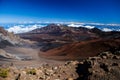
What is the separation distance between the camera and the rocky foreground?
14820 mm

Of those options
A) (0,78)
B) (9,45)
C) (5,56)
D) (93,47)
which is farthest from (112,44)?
(0,78)

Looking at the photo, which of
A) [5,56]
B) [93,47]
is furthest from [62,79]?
[93,47]

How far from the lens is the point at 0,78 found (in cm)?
1430

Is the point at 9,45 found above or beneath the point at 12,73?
beneath

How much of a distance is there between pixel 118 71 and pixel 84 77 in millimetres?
2205

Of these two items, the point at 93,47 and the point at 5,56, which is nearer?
the point at 5,56

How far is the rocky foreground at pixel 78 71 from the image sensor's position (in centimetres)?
1482

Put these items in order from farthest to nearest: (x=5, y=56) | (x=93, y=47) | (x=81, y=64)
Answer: (x=93, y=47), (x=5, y=56), (x=81, y=64)

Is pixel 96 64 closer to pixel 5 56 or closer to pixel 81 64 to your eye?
pixel 81 64

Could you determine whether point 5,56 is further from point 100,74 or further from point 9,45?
point 100,74

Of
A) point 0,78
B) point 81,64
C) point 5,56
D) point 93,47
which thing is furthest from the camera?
point 93,47

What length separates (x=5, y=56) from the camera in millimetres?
70625

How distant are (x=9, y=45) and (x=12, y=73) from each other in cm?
9762

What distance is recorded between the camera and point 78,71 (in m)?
16.6
